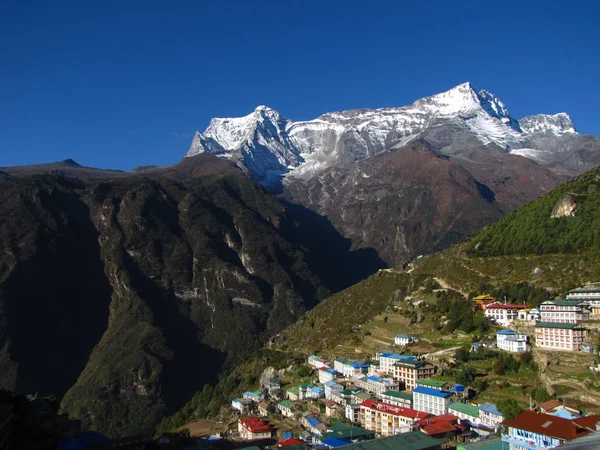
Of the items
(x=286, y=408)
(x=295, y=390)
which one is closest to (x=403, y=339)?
(x=295, y=390)

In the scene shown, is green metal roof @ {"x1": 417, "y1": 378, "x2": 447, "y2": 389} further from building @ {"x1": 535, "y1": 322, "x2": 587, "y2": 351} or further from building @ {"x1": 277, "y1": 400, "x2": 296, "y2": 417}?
building @ {"x1": 277, "y1": 400, "x2": 296, "y2": 417}

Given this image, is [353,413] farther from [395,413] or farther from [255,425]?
[255,425]

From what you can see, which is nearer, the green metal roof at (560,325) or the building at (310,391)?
the green metal roof at (560,325)

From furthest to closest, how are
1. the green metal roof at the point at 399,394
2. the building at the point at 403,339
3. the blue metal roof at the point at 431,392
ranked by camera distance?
the building at the point at 403,339 → the green metal roof at the point at 399,394 → the blue metal roof at the point at 431,392

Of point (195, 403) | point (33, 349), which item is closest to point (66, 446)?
point (195, 403)

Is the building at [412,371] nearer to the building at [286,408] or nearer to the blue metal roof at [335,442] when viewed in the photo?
the building at [286,408]

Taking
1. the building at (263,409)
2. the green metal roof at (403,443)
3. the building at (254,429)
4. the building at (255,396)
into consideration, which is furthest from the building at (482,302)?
the green metal roof at (403,443)

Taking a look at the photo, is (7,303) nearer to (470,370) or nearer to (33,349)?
(33,349)

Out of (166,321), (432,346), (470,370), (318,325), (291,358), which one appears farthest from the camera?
(166,321)
